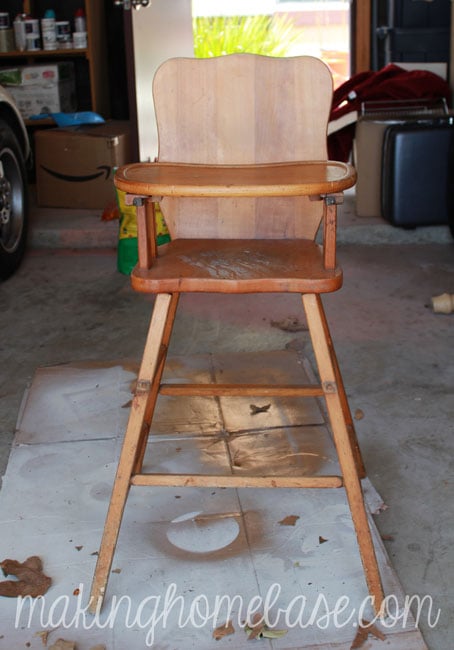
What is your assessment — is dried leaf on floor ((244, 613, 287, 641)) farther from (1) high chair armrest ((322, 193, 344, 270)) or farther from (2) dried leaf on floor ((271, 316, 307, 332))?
(2) dried leaf on floor ((271, 316, 307, 332))

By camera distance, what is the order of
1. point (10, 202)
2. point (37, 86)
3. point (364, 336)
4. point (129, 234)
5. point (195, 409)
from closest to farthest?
point (195, 409) < point (364, 336) < point (129, 234) < point (10, 202) < point (37, 86)

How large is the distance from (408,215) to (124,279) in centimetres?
143

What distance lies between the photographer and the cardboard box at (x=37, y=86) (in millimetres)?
5297

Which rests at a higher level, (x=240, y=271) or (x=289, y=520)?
(x=240, y=271)

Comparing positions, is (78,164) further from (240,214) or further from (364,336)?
(240,214)

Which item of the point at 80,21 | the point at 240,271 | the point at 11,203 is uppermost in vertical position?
the point at 80,21

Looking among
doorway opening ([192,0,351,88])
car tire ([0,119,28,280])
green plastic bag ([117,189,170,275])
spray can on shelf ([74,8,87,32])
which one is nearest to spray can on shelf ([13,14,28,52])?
spray can on shelf ([74,8,87,32])

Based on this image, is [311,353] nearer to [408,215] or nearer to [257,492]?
[257,492]

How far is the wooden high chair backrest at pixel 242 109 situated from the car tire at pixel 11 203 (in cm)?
211

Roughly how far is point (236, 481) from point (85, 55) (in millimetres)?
4483

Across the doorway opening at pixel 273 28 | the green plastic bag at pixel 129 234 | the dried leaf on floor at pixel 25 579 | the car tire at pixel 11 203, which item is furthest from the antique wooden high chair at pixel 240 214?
the doorway opening at pixel 273 28

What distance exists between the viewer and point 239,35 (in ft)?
26.0

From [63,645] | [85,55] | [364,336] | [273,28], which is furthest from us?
[273,28]

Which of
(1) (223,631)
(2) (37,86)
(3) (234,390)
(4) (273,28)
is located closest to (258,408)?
(3) (234,390)
